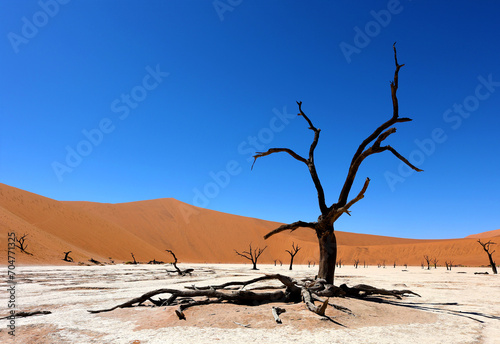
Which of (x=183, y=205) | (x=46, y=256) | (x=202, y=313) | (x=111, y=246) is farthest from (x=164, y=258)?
(x=202, y=313)

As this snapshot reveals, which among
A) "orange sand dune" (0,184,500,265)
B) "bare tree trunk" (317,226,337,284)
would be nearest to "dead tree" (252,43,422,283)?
"bare tree trunk" (317,226,337,284)

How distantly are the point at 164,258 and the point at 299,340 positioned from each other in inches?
2081

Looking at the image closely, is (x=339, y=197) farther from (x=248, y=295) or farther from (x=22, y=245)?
(x=22, y=245)

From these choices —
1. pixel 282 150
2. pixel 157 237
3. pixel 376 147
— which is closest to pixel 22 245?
pixel 282 150

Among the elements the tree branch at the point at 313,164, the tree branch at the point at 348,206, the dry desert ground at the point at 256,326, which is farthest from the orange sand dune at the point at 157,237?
the tree branch at the point at 348,206

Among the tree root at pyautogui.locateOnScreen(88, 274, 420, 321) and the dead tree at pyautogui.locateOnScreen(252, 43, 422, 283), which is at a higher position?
the dead tree at pyautogui.locateOnScreen(252, 43, 422, 283)

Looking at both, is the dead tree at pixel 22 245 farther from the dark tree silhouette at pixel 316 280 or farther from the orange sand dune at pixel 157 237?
the dark tree silhouette at pixel 316 280

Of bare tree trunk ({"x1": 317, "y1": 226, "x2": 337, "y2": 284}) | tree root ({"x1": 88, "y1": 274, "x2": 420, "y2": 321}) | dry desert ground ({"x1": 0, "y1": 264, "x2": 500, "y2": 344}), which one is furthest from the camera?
bare tree trunk ({"x1": 317, "y1": 226, "x2": 337, "y2": 284})

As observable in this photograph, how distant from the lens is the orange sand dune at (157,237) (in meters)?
38.1

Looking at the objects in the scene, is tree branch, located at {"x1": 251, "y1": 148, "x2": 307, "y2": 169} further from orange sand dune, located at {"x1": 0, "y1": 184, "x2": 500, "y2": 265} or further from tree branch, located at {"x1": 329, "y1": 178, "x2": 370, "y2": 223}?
orange sand dune, located at {"x1": 0, "y1": 184, "x2": 500, "y2": 265}

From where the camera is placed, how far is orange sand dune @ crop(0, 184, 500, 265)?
38062mm

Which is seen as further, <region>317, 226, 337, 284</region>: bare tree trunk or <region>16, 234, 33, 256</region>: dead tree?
<region>16, 234, 33, 256</region>: dead tree

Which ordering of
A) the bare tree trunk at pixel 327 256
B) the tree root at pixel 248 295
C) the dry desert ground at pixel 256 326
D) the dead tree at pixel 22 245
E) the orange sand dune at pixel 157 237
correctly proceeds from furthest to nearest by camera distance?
the orange sand dune at pixel 157 237 < the dead tree at pixel 22 245 < the bare tree trunk at pixel 327 256 < the tree root at pixel 248 295 < the dry desert ground at pixel 256 326

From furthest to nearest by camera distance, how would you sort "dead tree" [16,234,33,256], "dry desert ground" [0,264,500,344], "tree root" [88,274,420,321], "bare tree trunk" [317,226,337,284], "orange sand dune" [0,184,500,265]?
"orange sand dune" [0,184,500,265] → "dead tree" [16,234,33,256] → "bare tree trunk" [317,226,337,284] → "tree root" [88,274,420,321] → "dry desert ground" [0,264,500,344]
